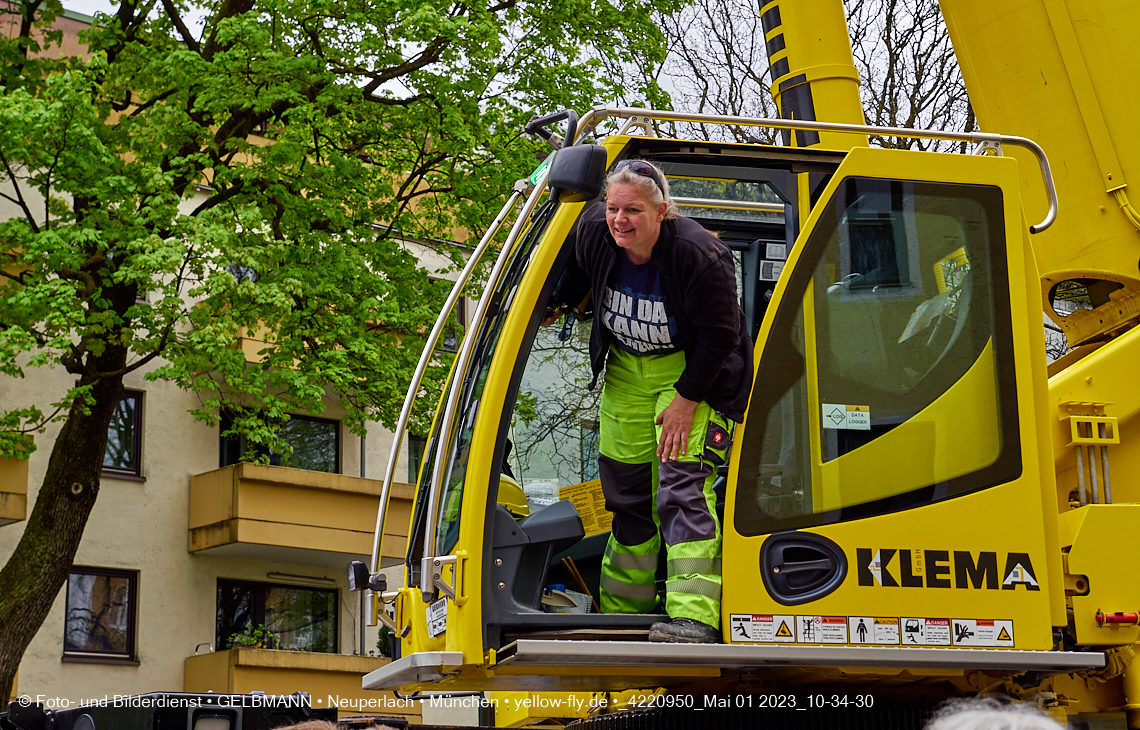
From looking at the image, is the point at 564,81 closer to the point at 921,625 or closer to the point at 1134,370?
the point at 1134,370

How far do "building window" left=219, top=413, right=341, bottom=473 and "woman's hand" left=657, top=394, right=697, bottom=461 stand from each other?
722 inches

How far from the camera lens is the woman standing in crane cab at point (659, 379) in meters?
4.34

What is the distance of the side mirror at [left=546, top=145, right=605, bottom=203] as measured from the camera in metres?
4.33

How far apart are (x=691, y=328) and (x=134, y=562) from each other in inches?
695

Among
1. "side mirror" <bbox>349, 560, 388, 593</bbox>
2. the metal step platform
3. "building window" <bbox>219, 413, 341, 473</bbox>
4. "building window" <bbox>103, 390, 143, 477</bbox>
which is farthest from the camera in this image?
"building window" <bbox>219, 413, 341, 473</bbox>

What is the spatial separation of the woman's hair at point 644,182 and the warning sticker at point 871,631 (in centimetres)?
144

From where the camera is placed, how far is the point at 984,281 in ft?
15.4

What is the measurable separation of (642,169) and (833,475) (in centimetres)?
119

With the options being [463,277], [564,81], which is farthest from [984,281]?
[564,81]

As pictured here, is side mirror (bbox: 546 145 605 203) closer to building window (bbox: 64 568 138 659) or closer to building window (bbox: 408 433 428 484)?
building window (bbox: 408 433 428 484)

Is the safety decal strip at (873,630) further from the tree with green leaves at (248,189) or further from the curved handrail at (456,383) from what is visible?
the tree with green leaves at (248,189)

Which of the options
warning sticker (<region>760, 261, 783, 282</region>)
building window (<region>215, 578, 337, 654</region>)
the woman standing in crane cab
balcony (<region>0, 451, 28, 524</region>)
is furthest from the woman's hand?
building window (<region>215, 578, 337, 654</region>)

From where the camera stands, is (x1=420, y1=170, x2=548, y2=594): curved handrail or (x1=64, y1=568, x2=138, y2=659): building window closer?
(x1=420, y1=170, x2=548, y2=594): curved handrail

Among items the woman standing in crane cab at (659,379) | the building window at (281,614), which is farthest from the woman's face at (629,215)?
the building window at (281,614)
